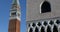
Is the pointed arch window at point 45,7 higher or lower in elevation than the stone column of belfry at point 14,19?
higher

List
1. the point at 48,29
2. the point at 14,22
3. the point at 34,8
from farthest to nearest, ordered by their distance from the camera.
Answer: the point at 14,22
the point at 34,8
the point at 48,29

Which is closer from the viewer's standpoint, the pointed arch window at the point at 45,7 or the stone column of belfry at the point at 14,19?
the pointed arch window at the point at 45,7

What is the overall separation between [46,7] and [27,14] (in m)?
1.09

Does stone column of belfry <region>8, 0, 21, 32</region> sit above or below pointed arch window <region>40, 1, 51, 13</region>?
below

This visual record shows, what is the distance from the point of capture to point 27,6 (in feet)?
44.1

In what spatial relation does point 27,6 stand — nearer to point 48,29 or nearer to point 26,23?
point 26,23

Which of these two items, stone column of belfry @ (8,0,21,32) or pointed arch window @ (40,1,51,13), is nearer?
pointed arch window @ (40,1,51,13)

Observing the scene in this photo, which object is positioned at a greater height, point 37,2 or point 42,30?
point 37,2

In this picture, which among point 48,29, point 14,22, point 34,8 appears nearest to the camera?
point 48,29

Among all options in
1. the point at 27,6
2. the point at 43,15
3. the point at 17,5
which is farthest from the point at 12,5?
the point at 43,15

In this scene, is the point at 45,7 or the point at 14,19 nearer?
the point at 45,7

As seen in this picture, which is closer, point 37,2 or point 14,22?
point 37,2

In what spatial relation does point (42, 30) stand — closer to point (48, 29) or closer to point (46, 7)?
point (48, 29)

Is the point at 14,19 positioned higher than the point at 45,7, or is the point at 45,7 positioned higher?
the point at 45,7
